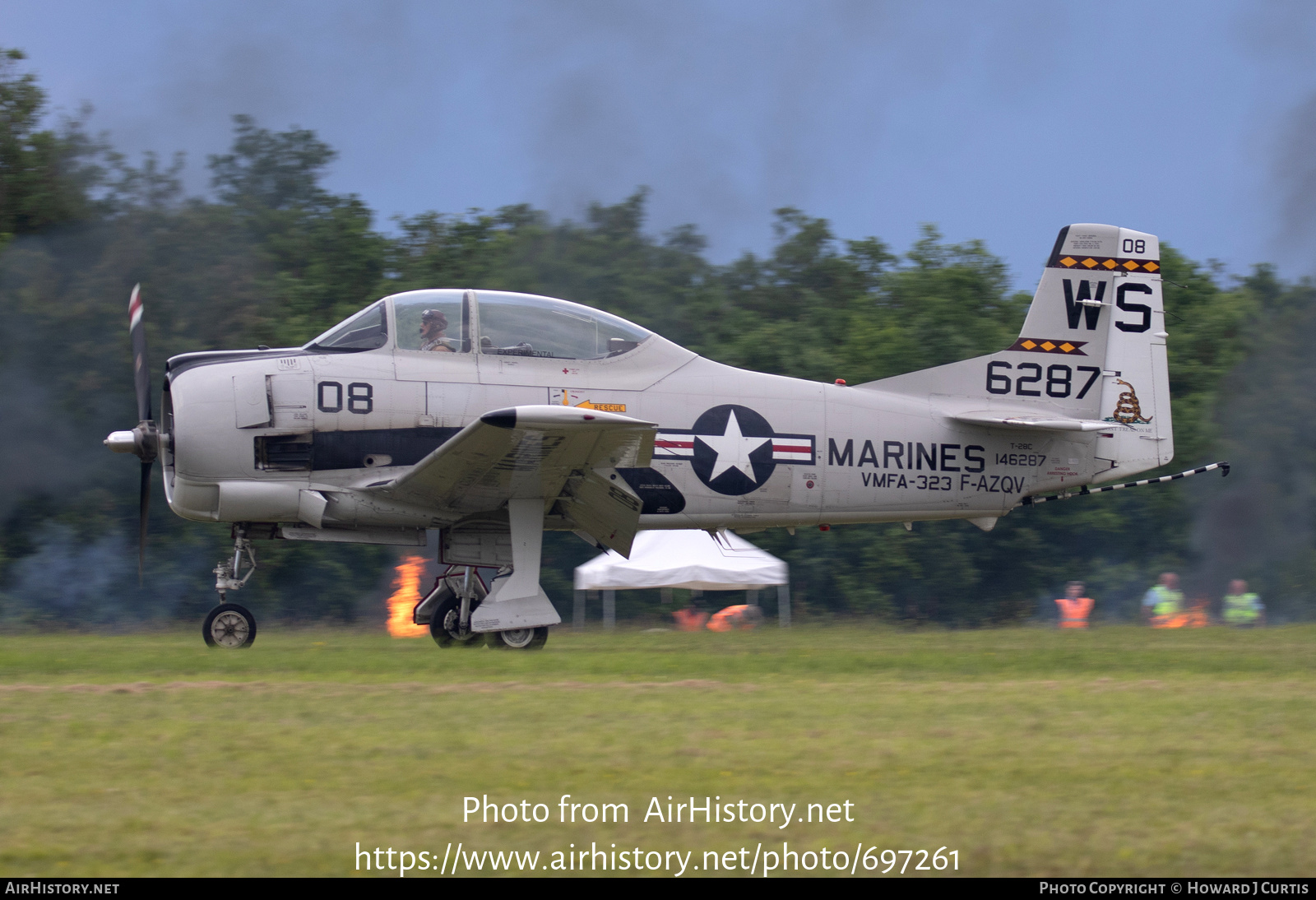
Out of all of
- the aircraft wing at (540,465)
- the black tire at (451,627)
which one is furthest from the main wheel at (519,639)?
the aircraft wing at (540,465)

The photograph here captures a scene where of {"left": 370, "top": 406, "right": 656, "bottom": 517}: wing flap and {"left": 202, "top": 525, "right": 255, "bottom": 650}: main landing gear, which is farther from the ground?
{"left": 370, "top": 406, "right": 656, "bottom": 517}: wing flap

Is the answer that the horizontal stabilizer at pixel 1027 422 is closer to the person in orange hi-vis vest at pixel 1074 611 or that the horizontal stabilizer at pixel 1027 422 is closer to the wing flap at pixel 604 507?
the wing flap at pixel 604 507

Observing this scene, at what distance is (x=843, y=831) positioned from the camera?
4.41 m

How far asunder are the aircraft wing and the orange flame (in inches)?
240

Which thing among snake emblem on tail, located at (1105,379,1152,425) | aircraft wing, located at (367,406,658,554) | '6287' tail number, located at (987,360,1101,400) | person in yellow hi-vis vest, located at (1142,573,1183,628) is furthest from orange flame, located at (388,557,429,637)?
person in yellow hi-vis vest, located at (1142,573,1183,628)

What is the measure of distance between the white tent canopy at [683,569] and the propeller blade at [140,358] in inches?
344

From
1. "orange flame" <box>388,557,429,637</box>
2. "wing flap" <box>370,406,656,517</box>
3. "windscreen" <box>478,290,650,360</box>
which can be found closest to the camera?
"wing flap" <box>370,406,656,517</box>

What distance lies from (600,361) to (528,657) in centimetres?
292

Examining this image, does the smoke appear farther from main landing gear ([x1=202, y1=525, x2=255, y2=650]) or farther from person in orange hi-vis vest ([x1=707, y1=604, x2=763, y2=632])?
main landing gear ([x1=202, y1=525, x2=255, y2=650])

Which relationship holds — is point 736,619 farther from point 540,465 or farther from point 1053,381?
point 540,465

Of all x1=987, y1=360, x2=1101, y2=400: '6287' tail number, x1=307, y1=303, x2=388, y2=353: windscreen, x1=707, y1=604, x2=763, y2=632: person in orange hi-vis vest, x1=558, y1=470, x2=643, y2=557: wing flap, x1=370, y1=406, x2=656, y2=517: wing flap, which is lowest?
x1=707, y1=604, x2=763, y2=632: person in orange hi-vis vest

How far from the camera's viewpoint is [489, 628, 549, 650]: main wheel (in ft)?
33.7

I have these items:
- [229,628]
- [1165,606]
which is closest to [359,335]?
[229,628]

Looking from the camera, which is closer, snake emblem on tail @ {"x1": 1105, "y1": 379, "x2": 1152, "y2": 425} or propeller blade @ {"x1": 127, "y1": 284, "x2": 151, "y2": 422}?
propeller blade @ {"x1": 127, "y1": 284, "x2": 151, "y2": 422}
